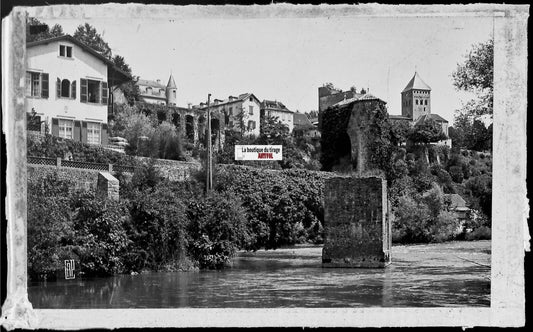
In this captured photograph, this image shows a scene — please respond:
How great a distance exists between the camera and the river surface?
12.5 metres

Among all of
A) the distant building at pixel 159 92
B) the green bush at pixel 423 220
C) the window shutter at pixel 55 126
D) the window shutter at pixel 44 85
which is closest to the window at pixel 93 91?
the distant building at pixel 159 92

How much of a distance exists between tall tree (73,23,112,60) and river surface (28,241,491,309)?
3993 mm

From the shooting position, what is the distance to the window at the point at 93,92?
16.4m

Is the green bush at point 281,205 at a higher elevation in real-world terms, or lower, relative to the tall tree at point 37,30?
lower

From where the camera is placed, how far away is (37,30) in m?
11.7

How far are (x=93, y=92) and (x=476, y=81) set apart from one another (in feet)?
25.0

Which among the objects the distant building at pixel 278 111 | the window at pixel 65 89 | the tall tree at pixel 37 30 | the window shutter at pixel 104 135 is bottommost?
the window shutter at pixel 104 135

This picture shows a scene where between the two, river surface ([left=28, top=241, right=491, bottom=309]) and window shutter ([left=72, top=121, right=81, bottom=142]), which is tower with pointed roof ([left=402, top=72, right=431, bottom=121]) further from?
window shutter ([left=72, top=121, right=81, bottom=142])

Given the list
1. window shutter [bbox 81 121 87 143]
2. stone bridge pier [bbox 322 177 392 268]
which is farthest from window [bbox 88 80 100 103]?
stone bridge pier [bbox 322 177 392 268]

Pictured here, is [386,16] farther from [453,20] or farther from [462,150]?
[462,150]

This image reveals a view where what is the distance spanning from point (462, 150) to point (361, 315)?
17.3 ft

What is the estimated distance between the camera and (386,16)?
11.0m

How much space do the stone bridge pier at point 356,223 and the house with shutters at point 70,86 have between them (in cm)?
523

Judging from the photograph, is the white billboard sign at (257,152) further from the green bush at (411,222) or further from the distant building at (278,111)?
the green bush at (411,222)
